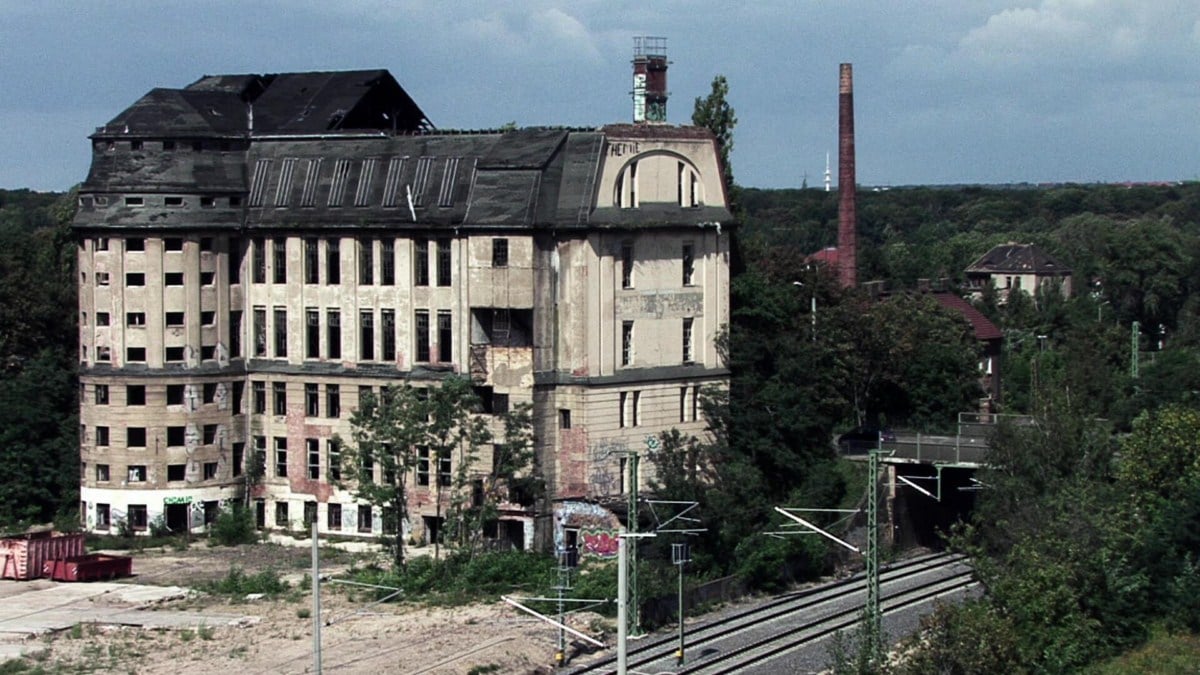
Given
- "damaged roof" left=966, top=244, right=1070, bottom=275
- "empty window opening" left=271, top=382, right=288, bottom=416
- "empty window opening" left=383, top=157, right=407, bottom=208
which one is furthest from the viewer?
"damaged roof" left=966, top=244, right=1070, bottom=275

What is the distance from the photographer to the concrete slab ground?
224 feet

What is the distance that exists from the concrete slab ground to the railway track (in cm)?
1346

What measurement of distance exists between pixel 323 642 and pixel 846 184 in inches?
2788

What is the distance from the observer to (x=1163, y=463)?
248ft

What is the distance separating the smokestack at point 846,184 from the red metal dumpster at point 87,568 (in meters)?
55.3

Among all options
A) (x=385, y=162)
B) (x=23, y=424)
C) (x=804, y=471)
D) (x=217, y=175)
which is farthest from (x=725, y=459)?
(x=23, y=424)

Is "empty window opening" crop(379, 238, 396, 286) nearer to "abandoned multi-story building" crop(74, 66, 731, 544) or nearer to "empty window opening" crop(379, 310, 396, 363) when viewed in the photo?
"abandoned multi-story building" crop(74, 66, 731, 544)

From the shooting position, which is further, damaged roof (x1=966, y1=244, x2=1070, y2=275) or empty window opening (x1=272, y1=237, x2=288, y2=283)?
damaged roof (x1=966, y1=244, x2=1070, y2=275)

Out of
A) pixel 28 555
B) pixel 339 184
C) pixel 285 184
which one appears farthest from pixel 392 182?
pixel 28 555

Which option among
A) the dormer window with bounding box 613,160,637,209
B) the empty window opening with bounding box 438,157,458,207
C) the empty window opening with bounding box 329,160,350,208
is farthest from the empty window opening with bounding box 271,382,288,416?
the dormer window with bounding box 613,160,637,209

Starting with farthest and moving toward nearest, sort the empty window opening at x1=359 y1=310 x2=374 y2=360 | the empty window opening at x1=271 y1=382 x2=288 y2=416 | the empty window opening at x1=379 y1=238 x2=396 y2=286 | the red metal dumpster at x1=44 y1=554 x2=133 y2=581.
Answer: the empty window opening at x1=271 y1=382 x2=288 y2=416 → the empty window opening at x1=359 y1=310 x2=374 y2=360 → the empty window opening at x1=379 y1=238 x2=396 y2=286 → the red metal dumpster at x1=44 y1=554 x2=133 y2=581

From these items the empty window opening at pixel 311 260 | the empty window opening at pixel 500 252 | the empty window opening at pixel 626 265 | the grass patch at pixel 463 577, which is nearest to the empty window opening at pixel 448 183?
the empty window opening at pixel 500 252

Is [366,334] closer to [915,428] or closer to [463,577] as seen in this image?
[463,577]

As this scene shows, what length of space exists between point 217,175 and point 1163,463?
3752 centimetres
